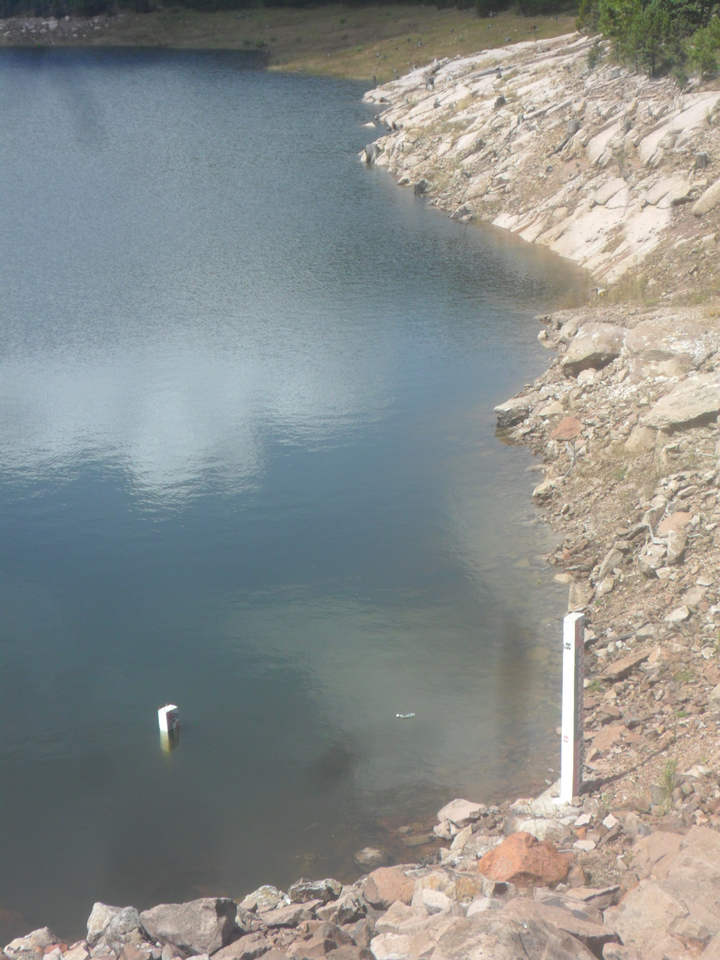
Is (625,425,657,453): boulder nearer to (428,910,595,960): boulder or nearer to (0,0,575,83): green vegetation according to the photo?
(428,910,595,960): boulder

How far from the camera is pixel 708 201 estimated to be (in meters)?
35.5

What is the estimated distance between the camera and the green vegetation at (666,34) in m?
42.2

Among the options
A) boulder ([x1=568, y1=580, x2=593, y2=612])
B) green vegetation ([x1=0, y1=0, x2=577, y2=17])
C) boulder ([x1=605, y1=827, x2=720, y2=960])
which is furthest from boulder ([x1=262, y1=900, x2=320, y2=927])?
green vegetation ([x1=0, y1=0, x2=577, y2=17])

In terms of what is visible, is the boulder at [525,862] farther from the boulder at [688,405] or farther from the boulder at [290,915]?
the boulder at [688,405]

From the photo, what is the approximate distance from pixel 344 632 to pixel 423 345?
641 inches

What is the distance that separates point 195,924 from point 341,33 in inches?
4136

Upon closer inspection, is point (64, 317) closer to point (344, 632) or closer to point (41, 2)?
point (344, 632)

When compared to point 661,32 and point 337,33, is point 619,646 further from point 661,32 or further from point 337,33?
point 337,33

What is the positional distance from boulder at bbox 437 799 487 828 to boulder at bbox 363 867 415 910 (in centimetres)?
209

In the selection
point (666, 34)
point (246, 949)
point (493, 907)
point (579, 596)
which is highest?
point (666, 34)

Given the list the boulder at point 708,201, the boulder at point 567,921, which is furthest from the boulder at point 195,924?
the boulder at point 708,201

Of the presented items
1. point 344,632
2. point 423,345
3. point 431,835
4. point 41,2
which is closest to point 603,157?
point 423,345

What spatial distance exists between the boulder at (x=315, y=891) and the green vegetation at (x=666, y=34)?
131ft

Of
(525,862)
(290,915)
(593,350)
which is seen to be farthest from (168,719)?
(593,350)
